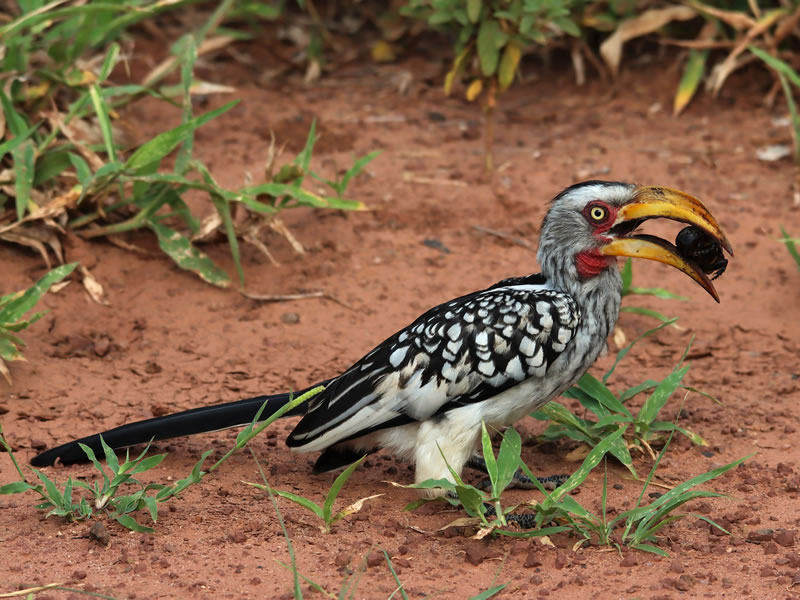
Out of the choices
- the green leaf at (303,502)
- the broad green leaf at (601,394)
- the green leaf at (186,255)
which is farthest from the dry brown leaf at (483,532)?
the green leaf at (186,255)

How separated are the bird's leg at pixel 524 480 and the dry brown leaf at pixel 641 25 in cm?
329

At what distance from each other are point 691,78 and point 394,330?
278cm

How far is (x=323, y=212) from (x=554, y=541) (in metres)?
2.79

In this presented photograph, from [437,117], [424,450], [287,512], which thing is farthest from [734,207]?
[287,512]

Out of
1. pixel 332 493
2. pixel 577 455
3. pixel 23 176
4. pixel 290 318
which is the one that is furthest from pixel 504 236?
pixel 332 493

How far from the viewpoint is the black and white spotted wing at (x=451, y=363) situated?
371 cm

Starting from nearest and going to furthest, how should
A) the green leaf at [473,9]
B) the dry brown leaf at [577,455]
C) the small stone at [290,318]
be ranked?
the dry brown leaf at [577,455] → the small stone at [290,318] → the green leaf at [473,9]

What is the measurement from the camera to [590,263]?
384 centimetres

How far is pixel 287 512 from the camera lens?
362cm

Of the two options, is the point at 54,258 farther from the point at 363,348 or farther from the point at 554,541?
the point at 554,541

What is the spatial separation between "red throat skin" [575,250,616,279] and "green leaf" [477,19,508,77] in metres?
2.03

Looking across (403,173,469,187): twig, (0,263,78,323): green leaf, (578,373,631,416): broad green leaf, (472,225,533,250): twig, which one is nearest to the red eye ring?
(578,373,631,416): broad green leaf

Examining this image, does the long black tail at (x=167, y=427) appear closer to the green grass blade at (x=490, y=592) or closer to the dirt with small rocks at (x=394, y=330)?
the dirt with small rocks at (x=394, y=330)

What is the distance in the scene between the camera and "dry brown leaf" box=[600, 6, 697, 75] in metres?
6.57
